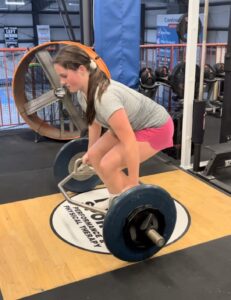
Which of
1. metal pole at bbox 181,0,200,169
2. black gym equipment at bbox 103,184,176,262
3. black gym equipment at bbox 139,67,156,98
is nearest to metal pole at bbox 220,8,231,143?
metal pole at bbox 181,0,200,169

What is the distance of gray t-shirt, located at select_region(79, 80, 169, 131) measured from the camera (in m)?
1.68

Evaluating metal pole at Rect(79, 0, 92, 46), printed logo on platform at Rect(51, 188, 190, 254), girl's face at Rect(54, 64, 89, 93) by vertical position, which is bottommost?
printed logo on platform at Rect(51, 188, 190, 254)

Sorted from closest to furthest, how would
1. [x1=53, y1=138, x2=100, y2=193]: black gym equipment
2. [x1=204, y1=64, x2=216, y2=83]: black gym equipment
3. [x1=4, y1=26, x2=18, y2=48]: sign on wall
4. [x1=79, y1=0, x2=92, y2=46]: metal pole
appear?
[x1=53, y1=138, x2=100, y2=193]: black gym equipment, [x1=79, y1=0, x2=92, y2=46]: metal pole, [x1=204, y1=64, x2=216, y2=83]: black gym equipment, [x1=4, y1=26, x2=18, y2=48]: sign on wall

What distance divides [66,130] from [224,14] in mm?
8525

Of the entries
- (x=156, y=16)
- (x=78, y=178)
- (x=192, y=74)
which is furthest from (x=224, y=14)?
(x=78, y=178)

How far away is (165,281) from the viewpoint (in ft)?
5.68

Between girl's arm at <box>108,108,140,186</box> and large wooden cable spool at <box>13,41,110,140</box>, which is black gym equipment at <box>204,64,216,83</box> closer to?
large wooden cable spool at <box>13,41,110,140</box>

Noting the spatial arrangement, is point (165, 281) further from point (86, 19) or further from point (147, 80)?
point (147, 80)

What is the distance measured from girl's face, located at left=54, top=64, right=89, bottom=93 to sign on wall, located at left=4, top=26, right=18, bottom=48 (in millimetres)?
13853

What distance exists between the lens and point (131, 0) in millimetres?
3285

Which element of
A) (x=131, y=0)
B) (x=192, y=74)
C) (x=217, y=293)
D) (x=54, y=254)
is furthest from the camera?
(x=131, y=0)

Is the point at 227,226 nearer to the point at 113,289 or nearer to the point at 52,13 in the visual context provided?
the point at 113,289

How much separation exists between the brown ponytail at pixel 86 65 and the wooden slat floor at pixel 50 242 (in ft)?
2.59

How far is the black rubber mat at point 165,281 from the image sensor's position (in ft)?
5.38
